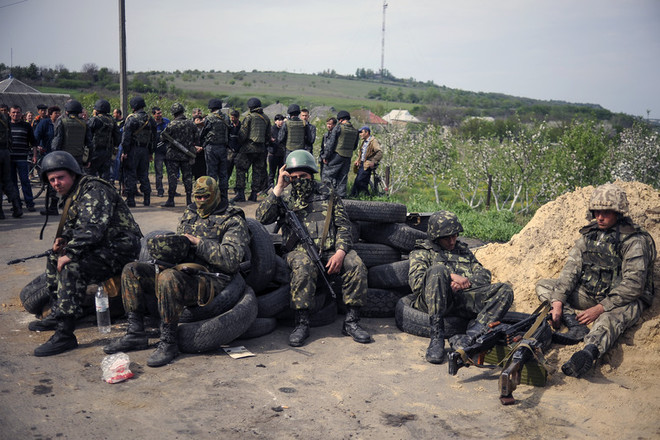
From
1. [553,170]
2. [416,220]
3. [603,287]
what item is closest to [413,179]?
[553,170]

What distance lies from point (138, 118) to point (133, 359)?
29.2ft

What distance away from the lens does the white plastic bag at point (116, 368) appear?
16.0ft

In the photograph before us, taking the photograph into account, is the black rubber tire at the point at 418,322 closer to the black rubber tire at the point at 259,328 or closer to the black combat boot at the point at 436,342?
the black combat boot at the point at 436,342

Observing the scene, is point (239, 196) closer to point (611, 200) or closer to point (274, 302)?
point (274, 302)

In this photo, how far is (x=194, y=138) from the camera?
1325 cm

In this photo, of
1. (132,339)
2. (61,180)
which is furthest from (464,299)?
(61,180)

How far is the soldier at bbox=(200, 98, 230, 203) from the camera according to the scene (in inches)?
518

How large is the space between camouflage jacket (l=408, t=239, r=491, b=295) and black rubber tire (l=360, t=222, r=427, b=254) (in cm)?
64

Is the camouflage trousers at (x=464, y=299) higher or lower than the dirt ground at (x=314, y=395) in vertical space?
higher

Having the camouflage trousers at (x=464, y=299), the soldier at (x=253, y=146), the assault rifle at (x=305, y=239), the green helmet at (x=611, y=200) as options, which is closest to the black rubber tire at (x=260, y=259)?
the assault rifle at (x=305, y=239)

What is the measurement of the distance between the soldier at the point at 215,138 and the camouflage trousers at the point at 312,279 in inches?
289

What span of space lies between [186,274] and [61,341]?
1.35 m

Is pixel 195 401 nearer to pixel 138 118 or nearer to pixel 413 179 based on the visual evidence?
pixel 138 118

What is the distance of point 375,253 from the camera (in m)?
7.16
